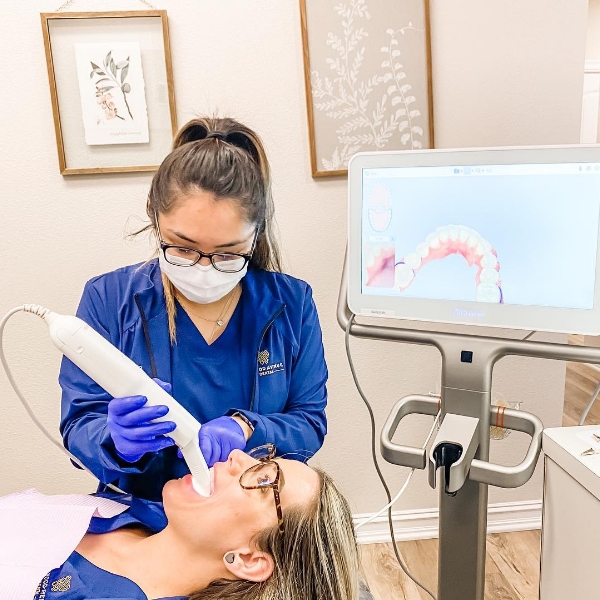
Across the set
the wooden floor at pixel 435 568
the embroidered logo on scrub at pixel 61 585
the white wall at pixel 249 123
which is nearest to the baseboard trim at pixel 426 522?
the wooden floor at pixel 435 568

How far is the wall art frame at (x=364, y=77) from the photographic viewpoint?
179 centimetres

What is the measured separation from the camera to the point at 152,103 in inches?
70.4

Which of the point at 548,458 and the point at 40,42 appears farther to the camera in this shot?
the point at 40,42

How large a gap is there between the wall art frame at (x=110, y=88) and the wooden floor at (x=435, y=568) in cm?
153

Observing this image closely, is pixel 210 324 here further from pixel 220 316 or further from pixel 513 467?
pixel 513 467

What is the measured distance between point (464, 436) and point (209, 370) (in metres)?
0.54

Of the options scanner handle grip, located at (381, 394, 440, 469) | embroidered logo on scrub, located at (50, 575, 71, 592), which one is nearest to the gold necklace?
scanner handle grip, located at (381, 394, 440, 469)

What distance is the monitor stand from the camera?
1.12 meters

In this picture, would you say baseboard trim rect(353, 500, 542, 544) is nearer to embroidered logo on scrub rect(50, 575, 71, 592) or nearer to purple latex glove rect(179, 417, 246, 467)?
purple latex glove rect(179, 417, 246, 467)

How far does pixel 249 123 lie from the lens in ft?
6.06

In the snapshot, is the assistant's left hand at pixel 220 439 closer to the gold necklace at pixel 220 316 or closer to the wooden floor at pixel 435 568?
the gold necklace at pixel 220 316

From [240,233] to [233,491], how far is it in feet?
1.60

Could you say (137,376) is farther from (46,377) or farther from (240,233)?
(46,377)

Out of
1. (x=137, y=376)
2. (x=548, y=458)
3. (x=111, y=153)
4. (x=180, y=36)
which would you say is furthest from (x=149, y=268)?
A: (x=548, y=458)
